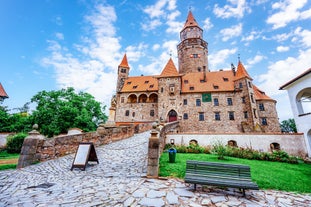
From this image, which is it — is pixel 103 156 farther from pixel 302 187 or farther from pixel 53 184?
pixel 302 187

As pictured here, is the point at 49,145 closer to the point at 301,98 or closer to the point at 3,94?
the point at 301,98

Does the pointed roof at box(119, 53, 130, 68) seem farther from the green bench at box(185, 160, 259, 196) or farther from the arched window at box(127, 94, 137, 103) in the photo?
the green bench at box(185, 160, 259, 196)

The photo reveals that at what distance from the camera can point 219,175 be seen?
14.6 ft

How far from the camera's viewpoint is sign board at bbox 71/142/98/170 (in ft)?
20.7

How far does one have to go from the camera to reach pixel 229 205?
3521 millimetres

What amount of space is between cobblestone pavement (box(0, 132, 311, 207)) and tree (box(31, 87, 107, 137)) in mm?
16794

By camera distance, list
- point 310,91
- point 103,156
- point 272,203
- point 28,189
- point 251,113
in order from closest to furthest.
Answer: point 272,203, point 28,189, point 103,156, point 310,91, point 251,113

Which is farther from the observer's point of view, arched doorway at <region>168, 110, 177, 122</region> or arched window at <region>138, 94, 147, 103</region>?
arched window at <region>138, 94, 147, 103</region>

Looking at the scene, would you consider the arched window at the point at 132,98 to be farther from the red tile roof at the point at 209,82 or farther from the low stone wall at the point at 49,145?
the low stone wall at the point at 49,145

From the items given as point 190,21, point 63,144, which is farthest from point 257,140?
point 190,21

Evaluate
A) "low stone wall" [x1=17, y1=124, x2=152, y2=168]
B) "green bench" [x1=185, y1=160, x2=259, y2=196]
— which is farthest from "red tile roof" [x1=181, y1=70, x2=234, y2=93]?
"green bench" [x1=185, y1=160, x2=259, y2=196]

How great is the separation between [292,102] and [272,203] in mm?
10192

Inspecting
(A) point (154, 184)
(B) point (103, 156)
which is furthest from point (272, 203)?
(B) point (103, 156)

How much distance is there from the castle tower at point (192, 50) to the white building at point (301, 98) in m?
22.1
